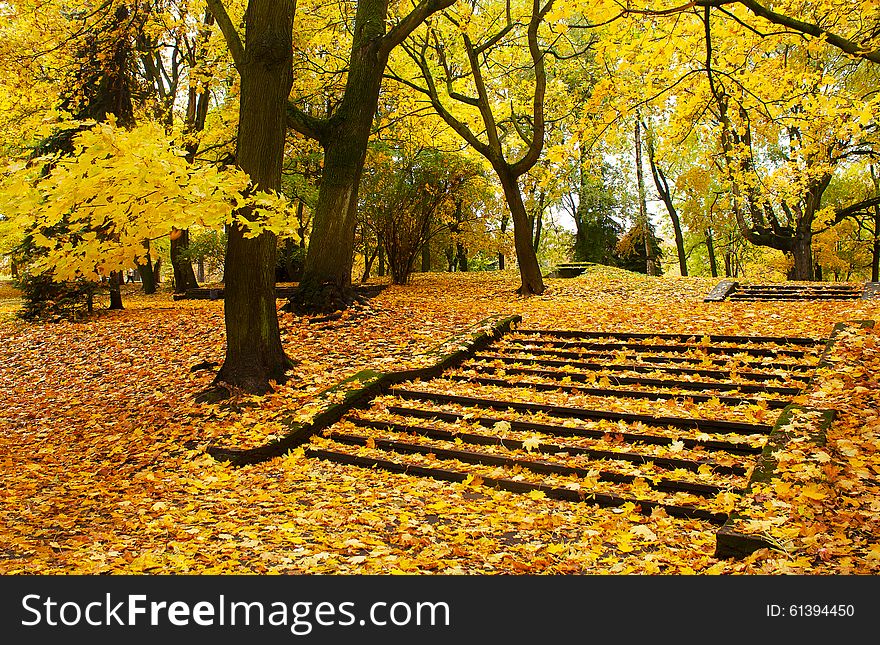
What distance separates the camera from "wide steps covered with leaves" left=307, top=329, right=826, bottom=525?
5285mm

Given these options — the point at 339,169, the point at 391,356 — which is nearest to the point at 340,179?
the point at 339,169

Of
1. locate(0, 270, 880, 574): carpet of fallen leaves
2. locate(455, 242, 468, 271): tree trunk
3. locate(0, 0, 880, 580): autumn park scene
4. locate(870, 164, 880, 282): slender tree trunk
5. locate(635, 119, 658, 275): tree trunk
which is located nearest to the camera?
locate(0, 270, 880, 574): carpet of fallen leaves

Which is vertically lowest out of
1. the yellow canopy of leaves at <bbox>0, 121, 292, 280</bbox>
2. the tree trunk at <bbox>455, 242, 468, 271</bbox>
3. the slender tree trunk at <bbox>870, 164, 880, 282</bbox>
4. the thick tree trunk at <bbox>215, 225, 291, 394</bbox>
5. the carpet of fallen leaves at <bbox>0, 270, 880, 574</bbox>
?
the carpet of fallen leaves at <bbox>0, 270, 880, 574</bbox>

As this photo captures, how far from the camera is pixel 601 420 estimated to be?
6.53m

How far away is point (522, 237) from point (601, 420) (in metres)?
8.69

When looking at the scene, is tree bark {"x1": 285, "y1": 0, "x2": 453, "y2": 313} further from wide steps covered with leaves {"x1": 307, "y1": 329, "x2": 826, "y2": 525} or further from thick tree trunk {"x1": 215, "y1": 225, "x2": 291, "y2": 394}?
wide steps covered with leaves {"x1": 307, "y1": 329, "x2": 826, "y2": 525}

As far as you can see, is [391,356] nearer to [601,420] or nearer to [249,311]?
[249,311]

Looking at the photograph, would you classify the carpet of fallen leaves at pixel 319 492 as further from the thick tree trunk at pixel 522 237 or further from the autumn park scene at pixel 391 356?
the thick tree trunk at pixel 522 237

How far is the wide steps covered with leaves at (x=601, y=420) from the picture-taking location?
208 inches

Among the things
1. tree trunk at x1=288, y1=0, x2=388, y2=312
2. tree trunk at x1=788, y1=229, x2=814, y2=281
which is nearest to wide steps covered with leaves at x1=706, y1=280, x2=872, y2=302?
tree trunk at x1=788, y1=229, x2=814, y2=281

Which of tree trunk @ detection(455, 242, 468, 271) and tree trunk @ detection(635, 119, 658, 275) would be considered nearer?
tree trunk @ detection(635, 119, 658, 275)

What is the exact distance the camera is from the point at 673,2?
1070 cm

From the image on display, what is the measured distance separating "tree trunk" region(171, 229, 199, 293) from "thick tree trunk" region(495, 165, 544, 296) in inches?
426

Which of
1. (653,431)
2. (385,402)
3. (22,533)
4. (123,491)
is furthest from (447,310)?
(22,533)
